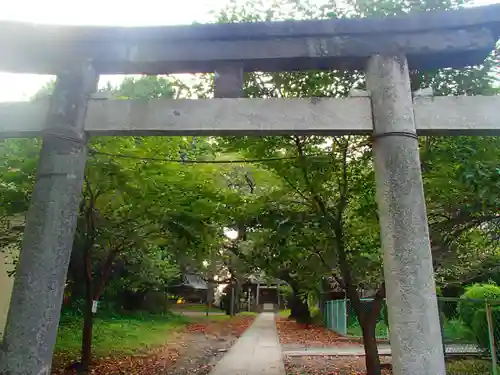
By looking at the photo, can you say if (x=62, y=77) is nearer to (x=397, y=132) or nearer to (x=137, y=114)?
(x=137, y=114)

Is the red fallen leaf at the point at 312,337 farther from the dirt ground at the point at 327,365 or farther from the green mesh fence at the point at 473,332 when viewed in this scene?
the dirt ground at the point at 327,365

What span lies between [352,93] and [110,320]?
19992 millimetres

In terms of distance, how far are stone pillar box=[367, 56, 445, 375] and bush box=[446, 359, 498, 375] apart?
7.36 m

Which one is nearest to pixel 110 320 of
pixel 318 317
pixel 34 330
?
pixel 318 317

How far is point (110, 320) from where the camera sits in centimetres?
2123

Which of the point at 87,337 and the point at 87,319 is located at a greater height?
the point at 87,319

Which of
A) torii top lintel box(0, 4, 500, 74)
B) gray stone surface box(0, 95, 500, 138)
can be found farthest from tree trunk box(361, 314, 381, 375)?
torii top lintel box(0, 4, 500, 74)

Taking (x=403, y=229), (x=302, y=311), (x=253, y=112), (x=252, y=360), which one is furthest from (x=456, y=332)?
(x=253, y=112)

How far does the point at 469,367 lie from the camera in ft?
35.2

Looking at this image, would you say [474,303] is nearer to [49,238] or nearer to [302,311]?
[49,238]

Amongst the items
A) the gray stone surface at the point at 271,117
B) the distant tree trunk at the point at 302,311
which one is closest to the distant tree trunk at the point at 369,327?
the gray stone surface at the point at 271,117

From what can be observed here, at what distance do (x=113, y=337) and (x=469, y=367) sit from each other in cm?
1215

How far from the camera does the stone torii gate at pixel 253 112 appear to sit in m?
4.09

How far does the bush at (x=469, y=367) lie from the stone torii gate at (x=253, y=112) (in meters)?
7.54
